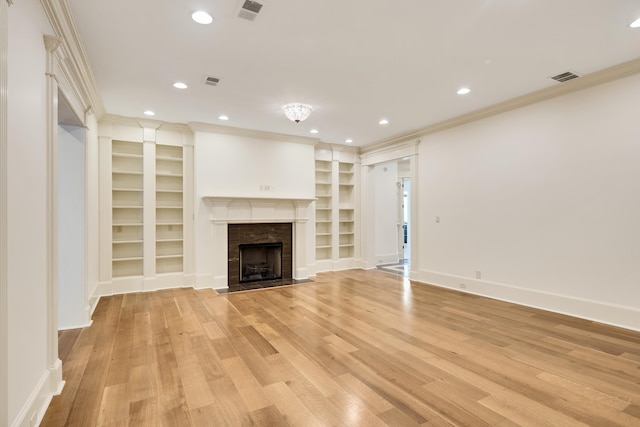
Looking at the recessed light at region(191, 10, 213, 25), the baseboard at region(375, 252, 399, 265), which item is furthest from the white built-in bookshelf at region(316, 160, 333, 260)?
the recessed light at region(191, 10, 213, 25)

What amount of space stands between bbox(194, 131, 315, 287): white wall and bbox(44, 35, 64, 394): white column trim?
3110mm

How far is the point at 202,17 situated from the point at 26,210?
6.16ft

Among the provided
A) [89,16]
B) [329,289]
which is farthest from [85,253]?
[329,289]

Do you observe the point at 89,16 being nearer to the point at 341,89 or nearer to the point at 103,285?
the point at 341,89

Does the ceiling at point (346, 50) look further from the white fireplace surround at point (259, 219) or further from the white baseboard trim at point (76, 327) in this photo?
the white baseboard trim at point (76, 327)

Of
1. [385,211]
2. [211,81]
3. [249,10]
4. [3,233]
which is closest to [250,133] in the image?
[211,81]

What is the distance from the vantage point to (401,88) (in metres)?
4.00

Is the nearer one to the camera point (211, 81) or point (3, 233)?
point (3, 233)

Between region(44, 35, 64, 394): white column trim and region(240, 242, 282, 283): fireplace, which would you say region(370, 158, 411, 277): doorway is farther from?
region(44, 35, 64, 394): white column trim

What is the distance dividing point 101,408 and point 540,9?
14.2 ft

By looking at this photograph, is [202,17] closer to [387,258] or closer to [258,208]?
[258,208]

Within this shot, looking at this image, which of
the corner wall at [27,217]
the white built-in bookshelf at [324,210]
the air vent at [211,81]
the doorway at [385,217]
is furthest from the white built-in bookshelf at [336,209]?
the corner wall at [27,217]

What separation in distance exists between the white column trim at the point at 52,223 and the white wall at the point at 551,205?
17.0 feet

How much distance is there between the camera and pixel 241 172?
595 centimetres
